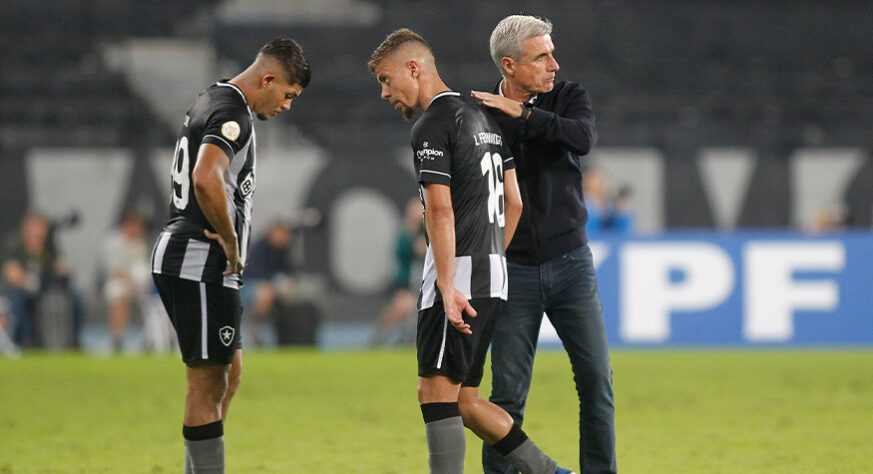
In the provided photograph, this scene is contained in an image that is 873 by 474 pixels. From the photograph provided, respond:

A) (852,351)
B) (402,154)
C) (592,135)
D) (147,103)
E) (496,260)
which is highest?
(147,103)

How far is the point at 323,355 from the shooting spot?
42.8 ft

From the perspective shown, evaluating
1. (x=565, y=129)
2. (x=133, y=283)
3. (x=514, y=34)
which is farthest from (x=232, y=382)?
(x=133, y=283)

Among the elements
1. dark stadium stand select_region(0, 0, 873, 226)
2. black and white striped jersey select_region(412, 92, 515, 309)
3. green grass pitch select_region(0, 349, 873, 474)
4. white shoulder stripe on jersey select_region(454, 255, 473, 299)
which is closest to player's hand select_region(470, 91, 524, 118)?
black and white striped jersey select_region(412, 92, 515, 309)

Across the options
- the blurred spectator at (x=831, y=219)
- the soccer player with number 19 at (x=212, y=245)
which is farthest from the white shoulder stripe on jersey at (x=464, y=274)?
the blurred spectator at (x=831, y=219)

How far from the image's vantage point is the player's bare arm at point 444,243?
13.3 ft

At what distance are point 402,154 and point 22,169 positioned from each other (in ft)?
18.8

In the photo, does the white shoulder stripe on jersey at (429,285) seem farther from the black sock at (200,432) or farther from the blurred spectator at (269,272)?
the blurred spectator at (269,272)

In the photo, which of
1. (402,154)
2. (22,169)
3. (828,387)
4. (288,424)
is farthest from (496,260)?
(22,169)

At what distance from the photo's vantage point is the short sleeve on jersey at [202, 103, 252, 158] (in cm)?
436

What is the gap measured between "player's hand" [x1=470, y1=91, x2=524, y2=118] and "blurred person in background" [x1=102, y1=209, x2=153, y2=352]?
1074 cm

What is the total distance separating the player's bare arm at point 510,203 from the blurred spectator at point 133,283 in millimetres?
10597

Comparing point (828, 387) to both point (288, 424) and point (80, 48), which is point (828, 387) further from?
point (80, 48)

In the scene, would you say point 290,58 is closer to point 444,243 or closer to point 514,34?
point 514,34

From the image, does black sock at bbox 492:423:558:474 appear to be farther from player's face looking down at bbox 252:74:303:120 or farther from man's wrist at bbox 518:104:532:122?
player's face looking down at bbox 252:74:303:120
